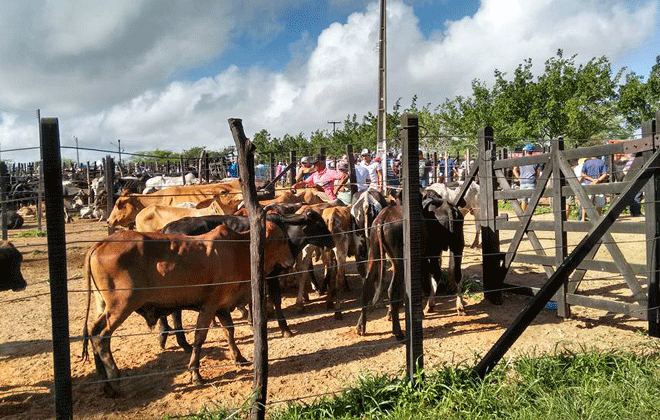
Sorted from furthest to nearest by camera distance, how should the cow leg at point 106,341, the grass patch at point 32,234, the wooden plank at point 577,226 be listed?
the grass patch at point 32,234
the wooden plank at point 577,226
the cow leg at point 106,341

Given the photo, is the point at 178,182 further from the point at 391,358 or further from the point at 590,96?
the point at 590,96

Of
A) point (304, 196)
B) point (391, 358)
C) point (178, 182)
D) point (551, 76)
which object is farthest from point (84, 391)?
point (551, 76)

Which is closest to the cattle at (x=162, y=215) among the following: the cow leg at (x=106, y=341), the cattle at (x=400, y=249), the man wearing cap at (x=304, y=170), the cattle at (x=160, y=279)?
the cattle at (x=400, y=249)

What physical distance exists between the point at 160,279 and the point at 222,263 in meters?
0.66

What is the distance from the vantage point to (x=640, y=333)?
6.14m

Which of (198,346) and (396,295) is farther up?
(396,295)

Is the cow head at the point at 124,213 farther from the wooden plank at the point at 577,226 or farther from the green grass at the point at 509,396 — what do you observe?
the green grass at the point at 509,396

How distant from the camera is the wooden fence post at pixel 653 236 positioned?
5.81 metres

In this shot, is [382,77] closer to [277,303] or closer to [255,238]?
[277,303]

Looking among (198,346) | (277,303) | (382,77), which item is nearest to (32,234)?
(382,77)

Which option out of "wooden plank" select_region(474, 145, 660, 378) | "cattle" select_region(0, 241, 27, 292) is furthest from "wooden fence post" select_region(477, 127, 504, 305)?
"cattle" select_region(0, 241, 27, 292)

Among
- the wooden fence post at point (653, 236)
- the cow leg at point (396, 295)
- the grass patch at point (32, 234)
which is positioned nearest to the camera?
the wooden fence post at point (653, 236)

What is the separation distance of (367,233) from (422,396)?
388 cm

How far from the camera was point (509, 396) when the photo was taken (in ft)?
14.1
